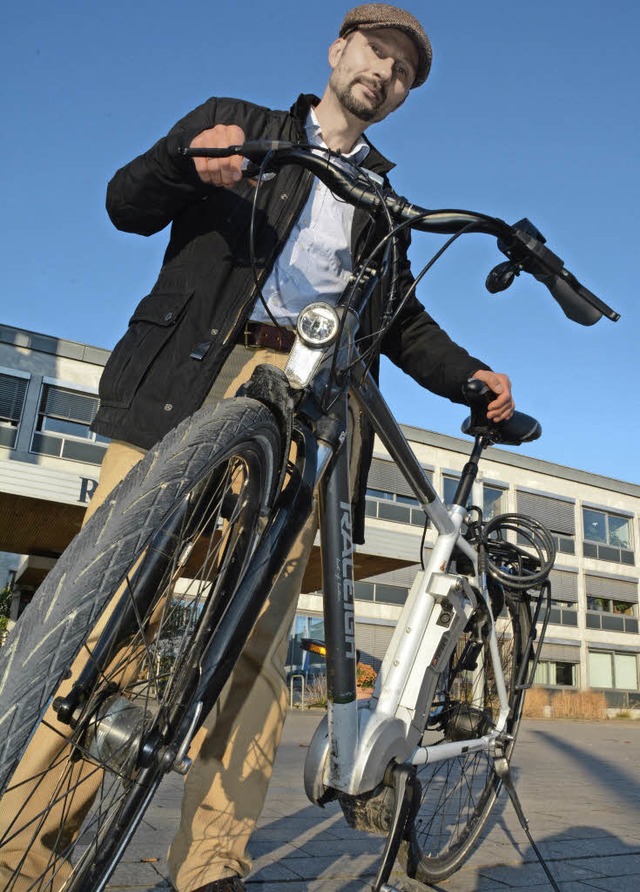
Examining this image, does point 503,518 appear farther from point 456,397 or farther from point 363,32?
point 363,32

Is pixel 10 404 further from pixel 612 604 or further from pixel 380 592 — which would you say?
pixel 612 604

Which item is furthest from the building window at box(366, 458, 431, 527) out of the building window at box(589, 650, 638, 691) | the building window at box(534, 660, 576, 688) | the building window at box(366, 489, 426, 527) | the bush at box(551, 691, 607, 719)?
the building window at box(589, 650, 638, 691)

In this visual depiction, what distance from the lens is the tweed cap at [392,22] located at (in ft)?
7.30

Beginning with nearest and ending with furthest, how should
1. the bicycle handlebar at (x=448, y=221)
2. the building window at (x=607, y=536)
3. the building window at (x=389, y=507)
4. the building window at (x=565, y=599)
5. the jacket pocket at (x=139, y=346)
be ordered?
the bicycle handlebar at (x=448, y=221), the jacket pocket at (x=139, y=346), the building window at (x=389, y=507), the building window at (x=565, y=599), the building window at (x=607, y=536)

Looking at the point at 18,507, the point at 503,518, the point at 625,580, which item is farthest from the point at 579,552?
the point at 503,518

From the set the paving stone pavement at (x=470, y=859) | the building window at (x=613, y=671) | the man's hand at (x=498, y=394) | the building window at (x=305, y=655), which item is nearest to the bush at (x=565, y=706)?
the building window at (x=305, y=655)

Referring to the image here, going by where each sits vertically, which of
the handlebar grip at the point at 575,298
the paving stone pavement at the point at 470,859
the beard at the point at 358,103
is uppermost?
the beard at the point at 358,103

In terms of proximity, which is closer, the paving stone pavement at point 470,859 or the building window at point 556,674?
the paving stone pavement at point 470,859

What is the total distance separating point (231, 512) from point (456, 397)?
1.41m

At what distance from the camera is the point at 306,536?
2.24 metres

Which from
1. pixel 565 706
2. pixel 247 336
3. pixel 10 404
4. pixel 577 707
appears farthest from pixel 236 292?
pixel 577 707

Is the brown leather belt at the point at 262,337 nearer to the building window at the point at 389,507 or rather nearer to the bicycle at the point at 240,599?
the bicycle at the point at 240,599

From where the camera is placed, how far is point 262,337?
2.27 meters

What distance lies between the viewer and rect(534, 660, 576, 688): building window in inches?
1198
